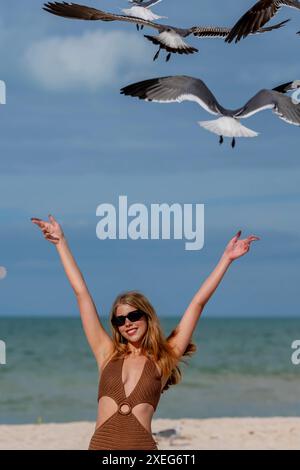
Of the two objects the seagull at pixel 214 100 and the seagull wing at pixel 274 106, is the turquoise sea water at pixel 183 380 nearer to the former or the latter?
the seagull at pixel 214 100

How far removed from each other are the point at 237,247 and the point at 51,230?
623 millimetres

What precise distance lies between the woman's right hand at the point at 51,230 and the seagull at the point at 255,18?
2.59 meters

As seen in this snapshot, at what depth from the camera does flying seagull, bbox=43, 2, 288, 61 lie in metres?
6.12

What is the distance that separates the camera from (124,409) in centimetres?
354

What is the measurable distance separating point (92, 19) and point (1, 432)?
6729 mm

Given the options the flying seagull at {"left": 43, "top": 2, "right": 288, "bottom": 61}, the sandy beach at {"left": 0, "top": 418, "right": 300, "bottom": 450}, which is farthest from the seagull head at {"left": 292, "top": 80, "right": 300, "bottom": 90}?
the sandy beach at {"left": 0, "top": 418, "right": 300, "bottom": 450}

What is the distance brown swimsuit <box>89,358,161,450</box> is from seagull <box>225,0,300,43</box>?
2.86 meters

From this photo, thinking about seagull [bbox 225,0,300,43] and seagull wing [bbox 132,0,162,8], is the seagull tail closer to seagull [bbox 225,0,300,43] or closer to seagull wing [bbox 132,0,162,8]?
seagull [bbox 225,0,300,43]

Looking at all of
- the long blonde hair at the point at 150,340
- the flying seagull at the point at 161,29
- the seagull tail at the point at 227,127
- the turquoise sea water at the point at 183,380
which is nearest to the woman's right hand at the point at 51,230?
the long blonde hair at the point at 150,340

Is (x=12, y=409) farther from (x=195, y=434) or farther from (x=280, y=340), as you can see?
Result: (x=280, y=340)

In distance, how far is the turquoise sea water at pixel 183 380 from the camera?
16.8 metres
